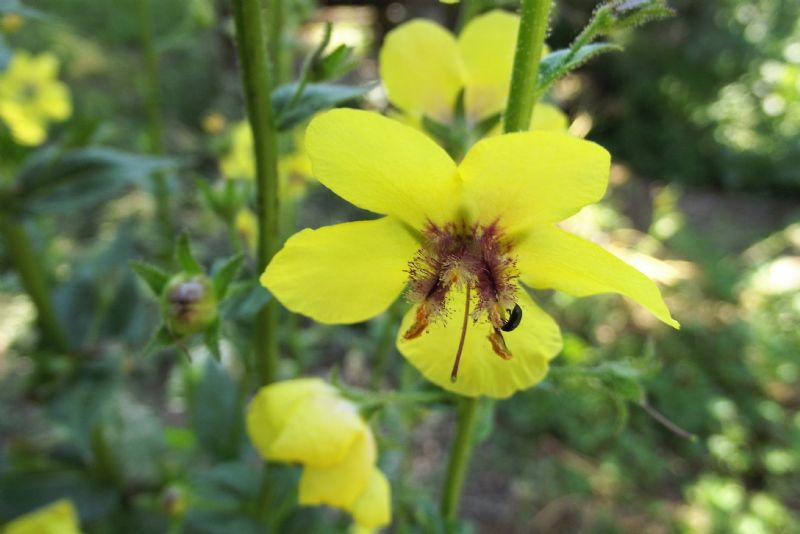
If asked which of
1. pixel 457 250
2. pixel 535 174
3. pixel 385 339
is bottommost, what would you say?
pixel 385 339

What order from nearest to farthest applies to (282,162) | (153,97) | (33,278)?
(33,278)
(282,162)
(153,97)

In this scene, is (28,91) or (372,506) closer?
(372,506)

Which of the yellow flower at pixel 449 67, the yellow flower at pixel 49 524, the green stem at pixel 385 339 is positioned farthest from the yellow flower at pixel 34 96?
the yellow flower at pixel 449 67

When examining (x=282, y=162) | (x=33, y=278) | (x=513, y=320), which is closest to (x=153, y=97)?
(x=282, y=162)

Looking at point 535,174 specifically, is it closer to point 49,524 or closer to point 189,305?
point 189,305

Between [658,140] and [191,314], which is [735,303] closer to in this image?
[658,140]

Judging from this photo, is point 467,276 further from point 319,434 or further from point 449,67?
point 449,67

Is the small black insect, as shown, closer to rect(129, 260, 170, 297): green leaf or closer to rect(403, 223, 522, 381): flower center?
rect(403, 223, 522, 381): flower center

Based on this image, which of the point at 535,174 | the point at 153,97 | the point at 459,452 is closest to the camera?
the point at 535,174

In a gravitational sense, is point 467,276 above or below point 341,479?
above
